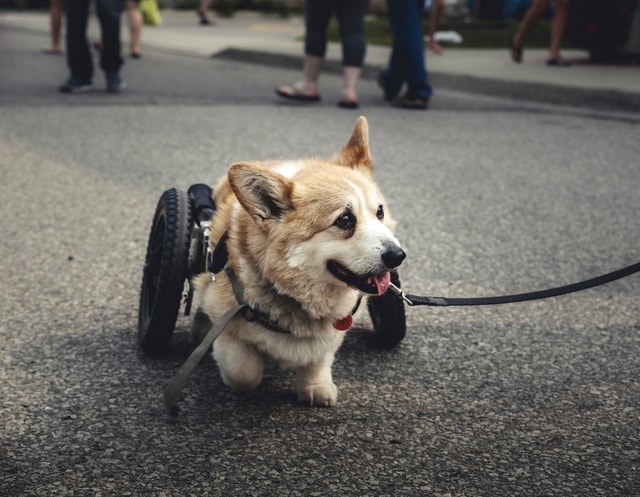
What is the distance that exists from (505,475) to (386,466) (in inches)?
13.7

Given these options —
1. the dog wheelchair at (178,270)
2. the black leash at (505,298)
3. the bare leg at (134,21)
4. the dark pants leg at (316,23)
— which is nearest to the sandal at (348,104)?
the dark pants leg at (316,23)

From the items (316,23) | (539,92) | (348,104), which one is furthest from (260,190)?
(539,92)

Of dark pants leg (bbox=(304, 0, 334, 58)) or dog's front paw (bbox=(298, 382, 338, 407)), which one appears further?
dark pants leg (bbox=(304, 0, 334, 58))

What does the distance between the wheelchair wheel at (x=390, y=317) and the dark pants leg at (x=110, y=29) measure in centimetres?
633

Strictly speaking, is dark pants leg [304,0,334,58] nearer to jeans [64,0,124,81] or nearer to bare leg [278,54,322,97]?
bare leg [278,54,322,97]

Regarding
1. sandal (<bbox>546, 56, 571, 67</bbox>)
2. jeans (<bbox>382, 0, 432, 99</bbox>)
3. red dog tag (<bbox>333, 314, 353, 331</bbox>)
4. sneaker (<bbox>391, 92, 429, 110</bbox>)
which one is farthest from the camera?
sandal (<bbox>546, 56, 571, 67</bbox>)

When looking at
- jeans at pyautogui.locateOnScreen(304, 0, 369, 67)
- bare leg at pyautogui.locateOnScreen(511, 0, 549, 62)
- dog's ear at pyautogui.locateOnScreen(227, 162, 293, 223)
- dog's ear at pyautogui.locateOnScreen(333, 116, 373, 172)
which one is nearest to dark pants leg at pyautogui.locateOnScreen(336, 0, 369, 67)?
jeans at pyautogui.locateOnScreen(304, 0, 369, 67)

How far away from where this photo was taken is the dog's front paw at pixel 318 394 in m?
2.82

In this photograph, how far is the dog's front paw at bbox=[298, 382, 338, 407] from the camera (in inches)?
111

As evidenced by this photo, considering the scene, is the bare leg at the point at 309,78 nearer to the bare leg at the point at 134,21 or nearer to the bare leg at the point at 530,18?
the bare leg at the point at 530,18

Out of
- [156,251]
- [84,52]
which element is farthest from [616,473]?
[84,52]

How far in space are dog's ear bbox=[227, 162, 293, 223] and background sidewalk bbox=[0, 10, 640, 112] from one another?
283 inches

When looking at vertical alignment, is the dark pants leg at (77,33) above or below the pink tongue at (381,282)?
above

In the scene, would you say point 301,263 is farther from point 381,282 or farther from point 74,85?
point 74,85
